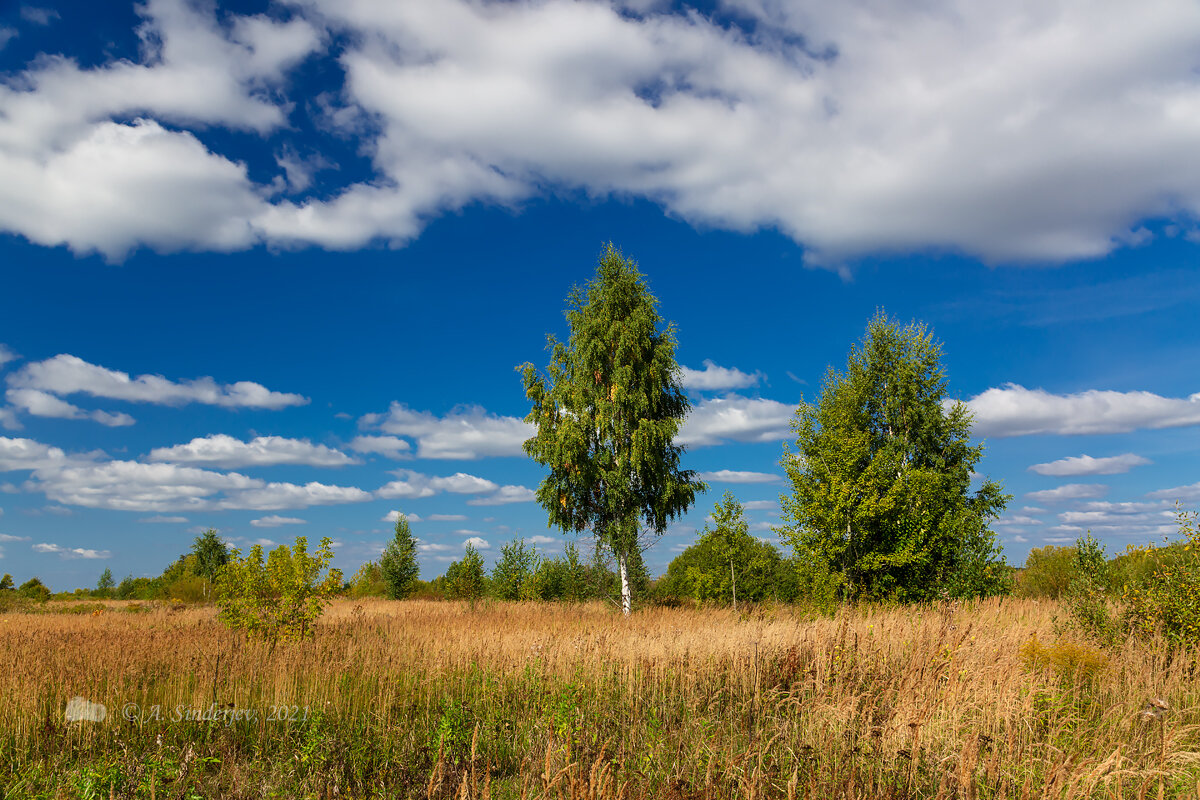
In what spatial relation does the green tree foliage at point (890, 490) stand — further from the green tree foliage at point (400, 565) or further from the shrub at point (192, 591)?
the shrub at point (192, 591)

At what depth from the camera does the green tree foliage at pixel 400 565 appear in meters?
40.3

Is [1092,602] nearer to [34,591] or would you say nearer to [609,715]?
[609,715]

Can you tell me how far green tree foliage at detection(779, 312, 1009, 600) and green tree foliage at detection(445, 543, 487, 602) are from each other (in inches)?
705

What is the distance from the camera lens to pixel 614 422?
22.7m

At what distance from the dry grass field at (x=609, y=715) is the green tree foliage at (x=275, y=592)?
1.24 m

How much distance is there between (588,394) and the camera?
2300 centimetres

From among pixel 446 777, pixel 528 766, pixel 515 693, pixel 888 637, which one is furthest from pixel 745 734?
pixel 888 637

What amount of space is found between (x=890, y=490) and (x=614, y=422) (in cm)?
Answer: 960

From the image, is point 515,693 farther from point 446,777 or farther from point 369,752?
point 446,777

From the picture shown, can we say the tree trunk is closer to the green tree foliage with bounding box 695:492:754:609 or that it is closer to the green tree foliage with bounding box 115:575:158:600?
the green tree foliage with bounding box 695:492:754:609

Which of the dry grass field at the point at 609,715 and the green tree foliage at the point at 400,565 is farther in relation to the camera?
the green tree foliage at the point at 400,565

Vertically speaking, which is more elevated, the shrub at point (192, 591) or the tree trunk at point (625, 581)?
the tree trunk at point (625, 581)

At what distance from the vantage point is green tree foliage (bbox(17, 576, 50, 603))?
156 feet

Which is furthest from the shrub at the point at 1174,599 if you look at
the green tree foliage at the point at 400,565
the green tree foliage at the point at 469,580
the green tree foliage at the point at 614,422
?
the green tree foliage at the point at 400,565
